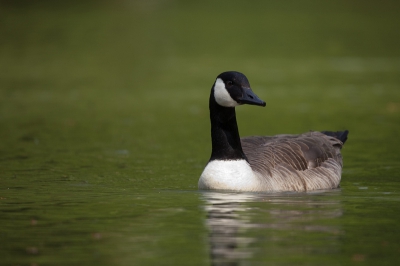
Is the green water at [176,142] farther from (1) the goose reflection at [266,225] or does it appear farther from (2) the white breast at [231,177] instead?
(2) the white breast at [231,177]

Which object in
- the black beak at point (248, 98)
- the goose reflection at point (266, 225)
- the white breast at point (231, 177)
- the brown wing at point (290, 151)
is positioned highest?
the black beak at point (248, 98)

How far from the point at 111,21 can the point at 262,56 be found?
20.2 metres

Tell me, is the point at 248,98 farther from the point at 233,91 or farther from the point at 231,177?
the point at 231,177

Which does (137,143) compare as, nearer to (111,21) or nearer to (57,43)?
(57,43)

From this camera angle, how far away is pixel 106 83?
2717 cm

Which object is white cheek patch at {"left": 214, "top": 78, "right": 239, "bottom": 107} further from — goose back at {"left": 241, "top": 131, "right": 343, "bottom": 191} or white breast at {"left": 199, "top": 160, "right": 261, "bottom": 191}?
goose back at {"left": 241, "top": 131, "right": 343, "bottom": 191}

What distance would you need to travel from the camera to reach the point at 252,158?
449 inches

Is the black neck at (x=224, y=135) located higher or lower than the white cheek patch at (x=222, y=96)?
lower

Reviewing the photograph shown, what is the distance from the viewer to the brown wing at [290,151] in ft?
37.2

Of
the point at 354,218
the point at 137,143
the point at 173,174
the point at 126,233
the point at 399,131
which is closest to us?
the point at 126,233

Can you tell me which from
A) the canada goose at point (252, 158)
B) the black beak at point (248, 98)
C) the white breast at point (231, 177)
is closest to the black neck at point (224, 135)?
the canada goose at point (252, 158)

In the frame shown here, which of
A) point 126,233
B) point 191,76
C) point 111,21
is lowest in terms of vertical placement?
point 126,233

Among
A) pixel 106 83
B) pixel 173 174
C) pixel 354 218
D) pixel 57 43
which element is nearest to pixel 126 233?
pixel 354 218

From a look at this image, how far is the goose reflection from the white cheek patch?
117 centimetres
